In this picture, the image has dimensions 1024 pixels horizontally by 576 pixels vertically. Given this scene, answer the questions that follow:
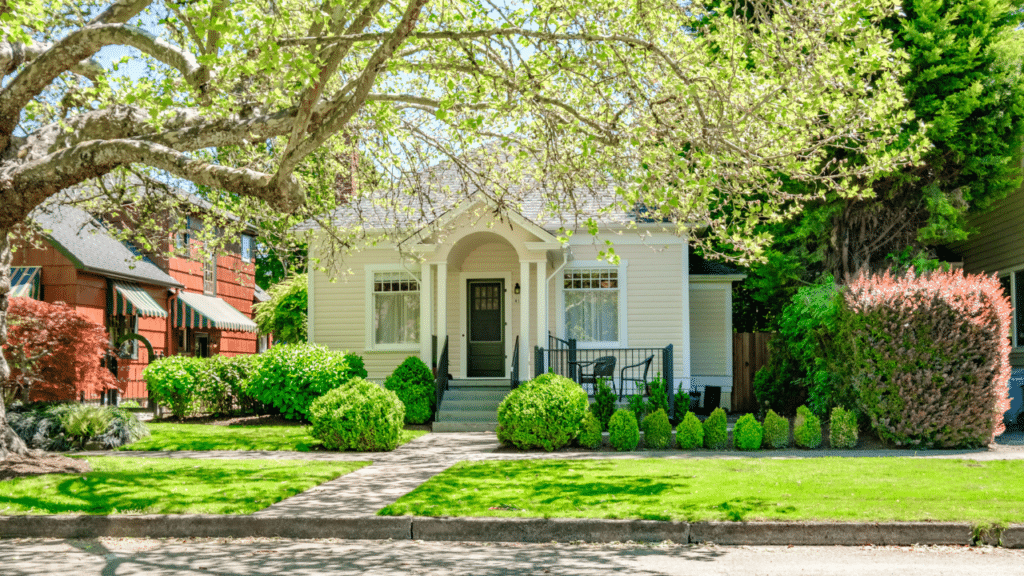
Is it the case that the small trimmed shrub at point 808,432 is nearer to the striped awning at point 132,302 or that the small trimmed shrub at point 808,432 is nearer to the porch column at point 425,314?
the porch column at point 425,314

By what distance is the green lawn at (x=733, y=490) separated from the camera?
709cm

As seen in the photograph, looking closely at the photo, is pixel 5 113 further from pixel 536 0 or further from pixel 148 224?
pixel 536 0

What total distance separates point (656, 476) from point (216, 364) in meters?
11.2

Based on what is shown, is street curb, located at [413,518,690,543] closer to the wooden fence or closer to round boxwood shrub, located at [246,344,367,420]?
round boxwood shrub, located at [246,344,367,420]

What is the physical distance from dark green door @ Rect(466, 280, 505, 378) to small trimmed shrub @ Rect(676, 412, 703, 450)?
7.02 meters

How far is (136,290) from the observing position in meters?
24.7

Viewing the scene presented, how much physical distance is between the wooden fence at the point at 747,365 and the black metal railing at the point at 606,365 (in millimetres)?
3215

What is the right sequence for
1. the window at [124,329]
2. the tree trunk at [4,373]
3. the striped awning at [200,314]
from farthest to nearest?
the striped awning at [200,314] < the window at [124,329] < the tree trunk at [4,373]

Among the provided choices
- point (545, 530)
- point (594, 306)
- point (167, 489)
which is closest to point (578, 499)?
point (545, 530)

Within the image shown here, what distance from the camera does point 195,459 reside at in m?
11.6

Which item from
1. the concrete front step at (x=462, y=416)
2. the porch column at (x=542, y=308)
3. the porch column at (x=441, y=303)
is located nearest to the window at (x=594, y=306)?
the porch column at (x=542, y=308)

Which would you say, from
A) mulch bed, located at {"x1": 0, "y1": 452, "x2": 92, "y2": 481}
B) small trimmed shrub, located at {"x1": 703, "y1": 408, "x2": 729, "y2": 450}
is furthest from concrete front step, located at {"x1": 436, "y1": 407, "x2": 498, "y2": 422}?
A: mulch bed, located at {"x1": 0, "y1": 452, "x2": 92, "y2": 481}

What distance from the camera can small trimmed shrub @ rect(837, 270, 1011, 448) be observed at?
473 inches

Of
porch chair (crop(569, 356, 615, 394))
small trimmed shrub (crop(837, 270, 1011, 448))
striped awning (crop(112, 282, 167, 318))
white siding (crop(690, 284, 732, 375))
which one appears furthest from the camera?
striped awning (crop(112, 282, 167, 318))
